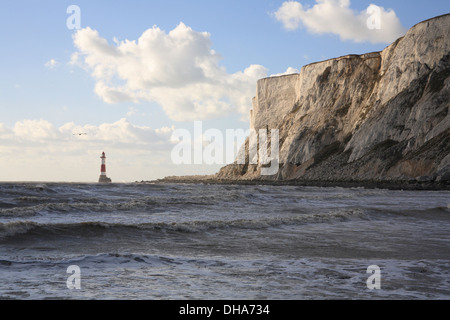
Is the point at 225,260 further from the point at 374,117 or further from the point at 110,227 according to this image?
the point at 374,117

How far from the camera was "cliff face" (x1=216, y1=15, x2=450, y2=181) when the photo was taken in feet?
175

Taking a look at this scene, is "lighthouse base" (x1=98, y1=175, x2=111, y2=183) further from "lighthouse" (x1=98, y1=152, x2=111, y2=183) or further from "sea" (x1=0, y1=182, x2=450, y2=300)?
"sea" (x1=0, y1=182, x2=450, y2=300)

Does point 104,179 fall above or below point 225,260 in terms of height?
above

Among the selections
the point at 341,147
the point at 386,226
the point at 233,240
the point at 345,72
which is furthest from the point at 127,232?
the point at 345,72

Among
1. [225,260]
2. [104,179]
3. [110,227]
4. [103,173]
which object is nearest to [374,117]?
[104,179]

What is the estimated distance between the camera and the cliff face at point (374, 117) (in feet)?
175

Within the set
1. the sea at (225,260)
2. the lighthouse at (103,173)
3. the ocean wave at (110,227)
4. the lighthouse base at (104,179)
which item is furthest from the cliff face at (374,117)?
the sea at (225,260)

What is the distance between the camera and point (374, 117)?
64250 millimetres

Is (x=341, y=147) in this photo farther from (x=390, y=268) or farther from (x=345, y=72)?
(x=390, y=268)

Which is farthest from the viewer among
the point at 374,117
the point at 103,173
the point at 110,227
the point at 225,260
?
the point at 103,173

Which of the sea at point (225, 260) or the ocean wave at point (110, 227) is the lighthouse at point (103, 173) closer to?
the sea at point (225, 260)

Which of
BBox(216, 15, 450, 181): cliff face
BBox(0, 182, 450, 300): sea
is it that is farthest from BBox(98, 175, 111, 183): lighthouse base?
BBox(0, 182, 450, 300): sea

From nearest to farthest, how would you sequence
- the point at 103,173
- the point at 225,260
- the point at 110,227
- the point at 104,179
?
1. the point at 225,260
2. the point at 110,227
3. the point at 104,179
4. the point at 103,173
